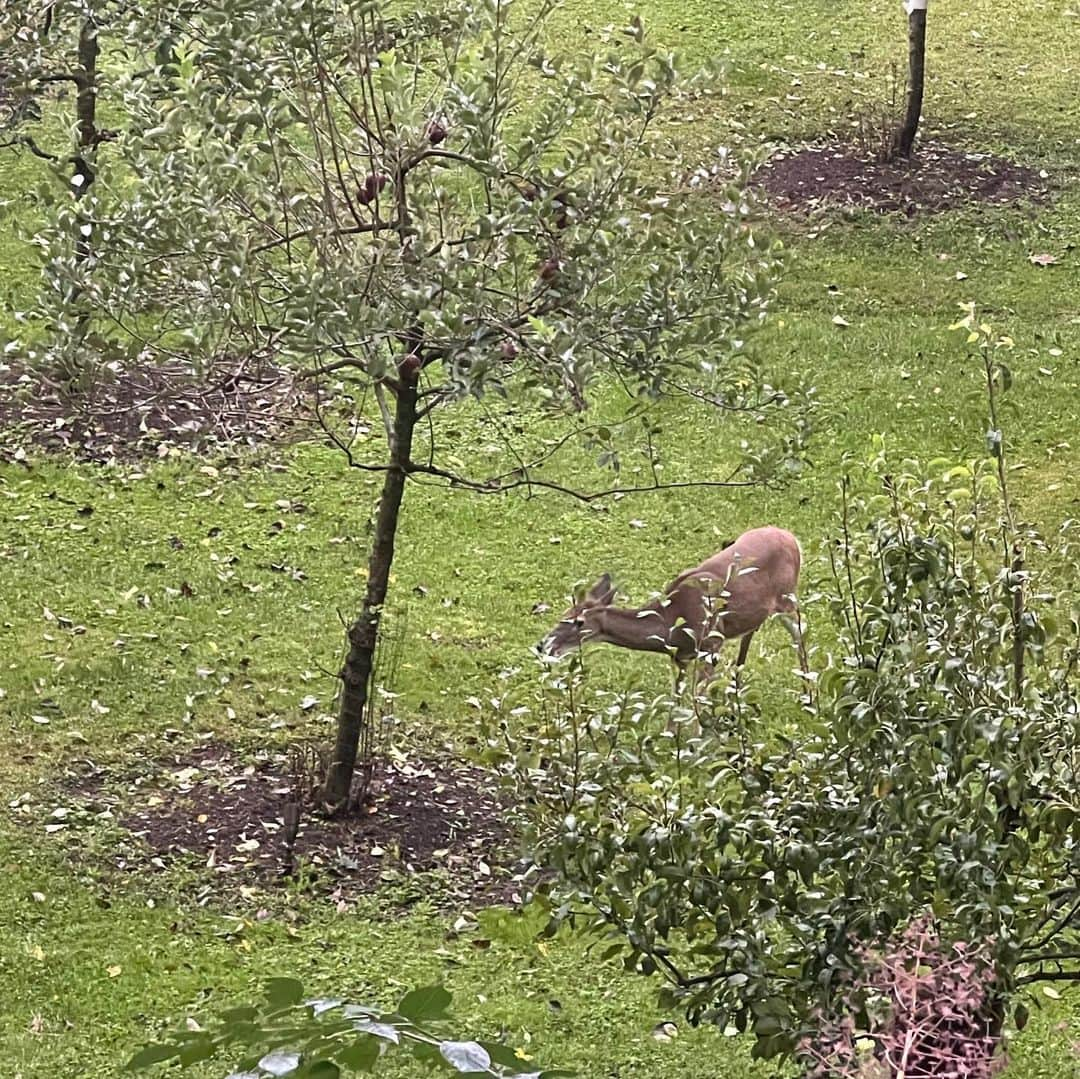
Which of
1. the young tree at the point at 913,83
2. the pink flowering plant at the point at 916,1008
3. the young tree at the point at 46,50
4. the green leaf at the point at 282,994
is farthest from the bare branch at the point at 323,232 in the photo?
the young tree at the point at 913,83

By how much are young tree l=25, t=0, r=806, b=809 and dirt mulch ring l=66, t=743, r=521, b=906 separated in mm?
1832

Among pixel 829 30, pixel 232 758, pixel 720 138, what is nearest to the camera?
pixel 232 758

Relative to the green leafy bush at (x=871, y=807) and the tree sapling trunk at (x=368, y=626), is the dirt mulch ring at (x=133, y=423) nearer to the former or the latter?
the tree sapling trunk at (x=368, y=626)

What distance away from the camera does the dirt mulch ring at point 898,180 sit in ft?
48.8

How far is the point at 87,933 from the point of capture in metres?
7.30

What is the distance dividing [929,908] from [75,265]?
4214 mm

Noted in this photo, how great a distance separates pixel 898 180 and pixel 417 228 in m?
9.21

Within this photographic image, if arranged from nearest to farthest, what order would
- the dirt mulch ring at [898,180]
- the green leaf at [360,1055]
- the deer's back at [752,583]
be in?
the green leaf at [360,1055]
the deer's back at [752,583]
the dirt mulch ring at [898,180]

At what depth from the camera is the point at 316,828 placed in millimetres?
7969

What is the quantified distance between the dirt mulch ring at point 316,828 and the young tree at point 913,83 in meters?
8.49

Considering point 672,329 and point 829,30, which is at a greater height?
point 829,30

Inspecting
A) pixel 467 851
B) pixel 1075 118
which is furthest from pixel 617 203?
pixel 1075 118

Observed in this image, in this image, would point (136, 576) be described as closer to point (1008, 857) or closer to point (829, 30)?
point (1008, 857)

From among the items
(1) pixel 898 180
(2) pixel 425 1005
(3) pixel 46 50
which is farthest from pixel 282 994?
(1) pixel 898 180
